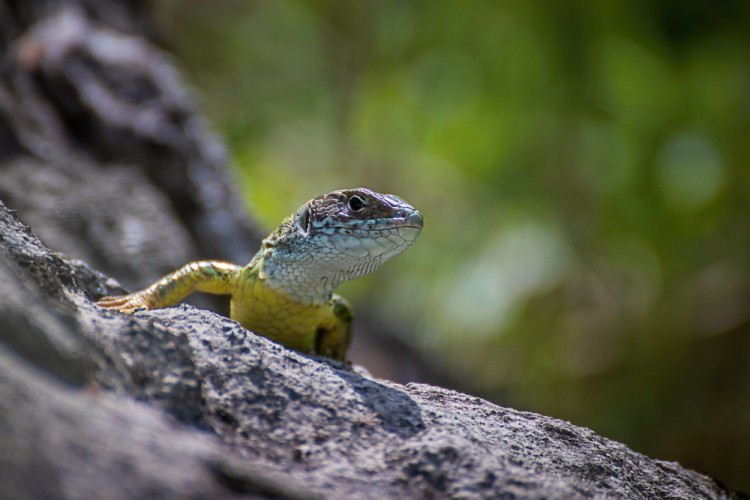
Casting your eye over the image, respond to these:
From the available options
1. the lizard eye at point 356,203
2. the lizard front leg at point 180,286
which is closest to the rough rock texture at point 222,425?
the lizard front leg at point 180,286

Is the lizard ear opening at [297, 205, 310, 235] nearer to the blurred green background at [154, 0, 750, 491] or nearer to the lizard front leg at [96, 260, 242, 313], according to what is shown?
the lizard front leg at [96, 260, 242, 313]

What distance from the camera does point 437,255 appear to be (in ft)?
29.8

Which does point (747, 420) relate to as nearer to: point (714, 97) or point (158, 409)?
point (714, 97)

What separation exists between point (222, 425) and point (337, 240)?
4.32 feet

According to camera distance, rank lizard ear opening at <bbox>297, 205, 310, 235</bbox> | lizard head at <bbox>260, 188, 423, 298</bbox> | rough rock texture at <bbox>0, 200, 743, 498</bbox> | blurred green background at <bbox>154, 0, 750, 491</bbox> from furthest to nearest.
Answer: blurred green background at <bbox>154, 0, 750, 491</bbox> < lizard ear opening at <bbox>297, 205, 310, 235</bbox> < lizard head at <bbox>260, 188, 423, 298</bbox> < rough rock texture at <bbox>0, 200, 743, 498</bbox>

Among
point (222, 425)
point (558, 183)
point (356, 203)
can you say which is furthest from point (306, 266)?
point (558, 183)

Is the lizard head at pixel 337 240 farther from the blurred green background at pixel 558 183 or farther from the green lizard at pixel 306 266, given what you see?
the blurred green background at pixel 558 183

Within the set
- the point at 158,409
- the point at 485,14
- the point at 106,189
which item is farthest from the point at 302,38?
the point at 158,409

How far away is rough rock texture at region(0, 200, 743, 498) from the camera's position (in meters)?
1.14

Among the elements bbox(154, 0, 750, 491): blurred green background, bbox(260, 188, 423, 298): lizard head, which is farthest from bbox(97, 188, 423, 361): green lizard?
bbox(154, 0, 750, 491): blurred green background

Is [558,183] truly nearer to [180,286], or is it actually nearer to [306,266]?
[306,266]

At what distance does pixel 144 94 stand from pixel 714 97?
8.32 meters

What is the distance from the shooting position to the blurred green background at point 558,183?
8.38 meters

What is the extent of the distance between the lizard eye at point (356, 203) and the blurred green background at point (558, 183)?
4570 mm
